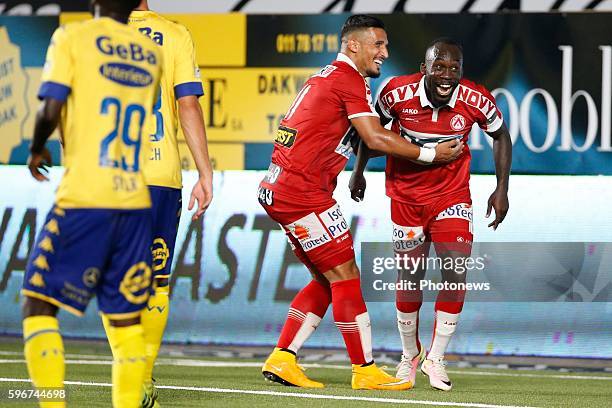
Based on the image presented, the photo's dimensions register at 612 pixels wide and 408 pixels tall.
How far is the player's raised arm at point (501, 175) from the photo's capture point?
27.7ft

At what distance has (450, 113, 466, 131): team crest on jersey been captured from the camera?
27.4 ft

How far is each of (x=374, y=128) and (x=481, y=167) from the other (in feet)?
11.6

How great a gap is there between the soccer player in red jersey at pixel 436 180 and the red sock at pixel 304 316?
0.58 meters

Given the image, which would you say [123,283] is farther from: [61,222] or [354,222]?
[354,222]

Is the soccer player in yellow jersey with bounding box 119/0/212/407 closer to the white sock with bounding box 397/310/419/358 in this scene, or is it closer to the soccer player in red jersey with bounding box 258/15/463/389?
the soccer player in red jersey with bounding box 258/15/463/389

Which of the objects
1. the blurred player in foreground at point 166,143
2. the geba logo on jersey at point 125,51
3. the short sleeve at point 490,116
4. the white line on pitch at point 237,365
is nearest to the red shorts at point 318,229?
the short sleeve at point 490,116

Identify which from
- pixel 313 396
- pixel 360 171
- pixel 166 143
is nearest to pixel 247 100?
pixel 360 171

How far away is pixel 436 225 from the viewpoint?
27.5 feet

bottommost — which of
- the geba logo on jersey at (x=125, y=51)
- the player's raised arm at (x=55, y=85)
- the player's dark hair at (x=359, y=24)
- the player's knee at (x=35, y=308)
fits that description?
the player's knee at (x=35, y=308)

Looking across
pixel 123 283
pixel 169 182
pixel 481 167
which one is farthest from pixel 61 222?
pixel 481 167

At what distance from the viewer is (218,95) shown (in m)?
11.4

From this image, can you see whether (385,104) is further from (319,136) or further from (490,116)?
(319,136)

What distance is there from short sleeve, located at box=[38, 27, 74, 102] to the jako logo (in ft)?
0.45

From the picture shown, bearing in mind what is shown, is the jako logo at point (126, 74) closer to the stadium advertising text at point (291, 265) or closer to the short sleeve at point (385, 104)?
the short sleeve at point (385, 104)
